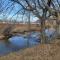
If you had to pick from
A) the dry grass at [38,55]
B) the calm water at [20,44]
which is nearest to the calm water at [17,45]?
the calm water at [20,44]

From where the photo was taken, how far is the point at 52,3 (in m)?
15.6

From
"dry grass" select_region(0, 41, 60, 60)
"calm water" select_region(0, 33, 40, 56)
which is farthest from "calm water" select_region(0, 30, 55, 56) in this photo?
"dry grass" select_region(0, 41, 60, 60)

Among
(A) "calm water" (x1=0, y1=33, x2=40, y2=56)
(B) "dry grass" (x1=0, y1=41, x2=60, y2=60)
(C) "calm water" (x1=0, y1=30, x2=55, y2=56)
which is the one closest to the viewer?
(B) "dry grass" (x1=0, y1=41, x2=60, y2=60)

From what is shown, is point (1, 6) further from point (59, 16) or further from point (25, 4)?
point (59, 16)

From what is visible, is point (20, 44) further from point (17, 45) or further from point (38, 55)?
point (38, 55)

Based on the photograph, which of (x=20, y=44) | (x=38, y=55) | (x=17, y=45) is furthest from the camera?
(x=20, y=44)

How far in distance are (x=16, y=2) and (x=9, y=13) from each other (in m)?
0.94

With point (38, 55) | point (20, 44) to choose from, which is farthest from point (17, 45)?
point (38, 55)

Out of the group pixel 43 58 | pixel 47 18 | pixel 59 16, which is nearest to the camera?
pixel 43 58

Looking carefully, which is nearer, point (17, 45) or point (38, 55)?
point (38, 55)

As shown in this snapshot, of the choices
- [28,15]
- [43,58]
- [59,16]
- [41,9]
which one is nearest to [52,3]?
[41,9]

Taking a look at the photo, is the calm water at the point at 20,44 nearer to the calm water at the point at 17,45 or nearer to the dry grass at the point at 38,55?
the calm water at the point at 17,45

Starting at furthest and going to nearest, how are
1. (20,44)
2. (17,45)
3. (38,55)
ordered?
(20,44) < (17,45) < (38,55)

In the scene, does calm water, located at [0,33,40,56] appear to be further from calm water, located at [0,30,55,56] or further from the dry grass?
the dry grass
